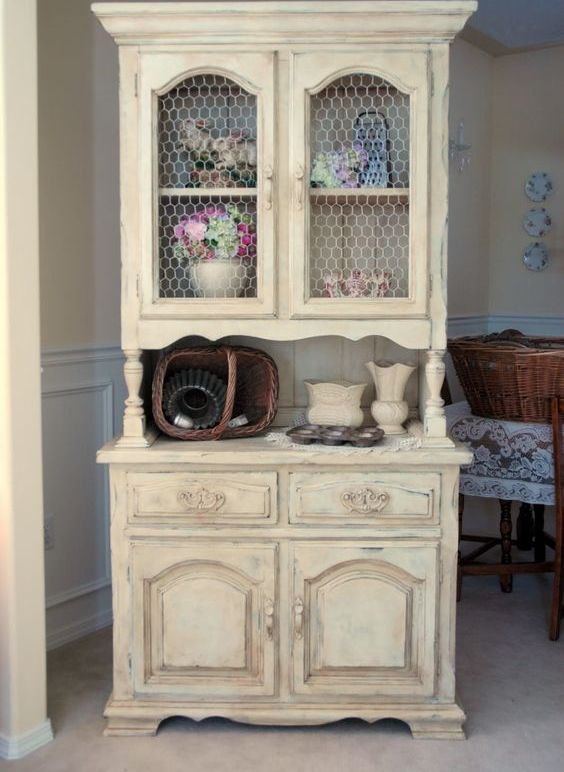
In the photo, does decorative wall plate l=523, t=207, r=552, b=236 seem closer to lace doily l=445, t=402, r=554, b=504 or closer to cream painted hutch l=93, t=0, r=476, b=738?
lace doily l=445, t=402, r=554, b=504

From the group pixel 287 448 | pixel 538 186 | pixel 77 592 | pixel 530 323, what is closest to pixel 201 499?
pixel 287 448

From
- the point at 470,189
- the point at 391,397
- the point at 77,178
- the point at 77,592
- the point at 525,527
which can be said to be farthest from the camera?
the point at 470,189

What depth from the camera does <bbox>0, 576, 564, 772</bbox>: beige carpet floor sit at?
2428 millimetres

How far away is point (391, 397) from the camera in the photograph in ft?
9.11

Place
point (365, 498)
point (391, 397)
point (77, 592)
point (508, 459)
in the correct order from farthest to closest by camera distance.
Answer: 1. point (508, 459)
2. point (77, 592)
3. point (391, 397)
4. point (365, 498)

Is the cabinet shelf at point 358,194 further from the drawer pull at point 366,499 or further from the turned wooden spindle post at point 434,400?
the drawer pull at point 366,499

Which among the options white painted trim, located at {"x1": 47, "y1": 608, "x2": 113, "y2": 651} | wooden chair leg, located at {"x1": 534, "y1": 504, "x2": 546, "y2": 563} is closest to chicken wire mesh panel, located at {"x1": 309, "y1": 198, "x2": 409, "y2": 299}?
white painted trim, located at {"x1": 47, "y1": 608, "x2": 113, "y2": 651}

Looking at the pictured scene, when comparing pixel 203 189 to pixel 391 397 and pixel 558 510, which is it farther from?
pixel 558 510

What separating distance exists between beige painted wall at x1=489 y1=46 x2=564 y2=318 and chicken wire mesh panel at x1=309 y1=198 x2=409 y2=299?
2.75 m

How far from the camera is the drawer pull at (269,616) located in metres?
2.54

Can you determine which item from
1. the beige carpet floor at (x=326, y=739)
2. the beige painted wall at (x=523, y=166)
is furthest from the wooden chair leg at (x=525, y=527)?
the beige painted wall at (x=523, y=166)

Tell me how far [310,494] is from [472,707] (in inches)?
34.1

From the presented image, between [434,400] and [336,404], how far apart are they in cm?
32

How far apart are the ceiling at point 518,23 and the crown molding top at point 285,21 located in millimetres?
1991
